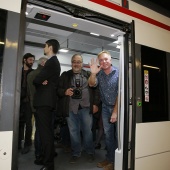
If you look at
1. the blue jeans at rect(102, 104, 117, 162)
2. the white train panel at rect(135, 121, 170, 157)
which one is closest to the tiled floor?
the blue jeans at rect(102, 104, 117, 162)

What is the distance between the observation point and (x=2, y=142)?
60.1 inches

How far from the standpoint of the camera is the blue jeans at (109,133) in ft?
9.08

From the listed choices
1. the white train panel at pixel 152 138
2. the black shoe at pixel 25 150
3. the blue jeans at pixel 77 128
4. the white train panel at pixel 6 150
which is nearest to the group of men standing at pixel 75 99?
the blue jeans at pixel 77 128

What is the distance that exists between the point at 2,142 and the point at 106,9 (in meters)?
1.84

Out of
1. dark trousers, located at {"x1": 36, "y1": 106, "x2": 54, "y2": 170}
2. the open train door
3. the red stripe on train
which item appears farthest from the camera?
dark trousers, located at {"x1": 36, "y1": 106, "x2": 54, "y2": 170}

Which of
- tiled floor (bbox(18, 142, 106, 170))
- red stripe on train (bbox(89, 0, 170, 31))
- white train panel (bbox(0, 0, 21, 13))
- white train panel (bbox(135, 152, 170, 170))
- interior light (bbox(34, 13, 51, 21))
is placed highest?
red stripe on train (bbox(89, 0, 170, 31))

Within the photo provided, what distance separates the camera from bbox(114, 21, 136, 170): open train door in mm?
2374

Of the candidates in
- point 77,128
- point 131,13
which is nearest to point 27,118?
point 77,128

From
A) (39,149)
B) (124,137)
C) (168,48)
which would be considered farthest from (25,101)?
(168,48)

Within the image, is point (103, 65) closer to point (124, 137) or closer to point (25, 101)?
point (124, 137)

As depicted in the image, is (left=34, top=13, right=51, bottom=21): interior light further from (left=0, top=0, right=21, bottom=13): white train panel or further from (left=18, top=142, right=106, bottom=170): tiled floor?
(left=18, top=142, right=106, bottom=170): tiled floor

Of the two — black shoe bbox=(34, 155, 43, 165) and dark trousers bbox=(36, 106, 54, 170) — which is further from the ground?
dark trousers bbox=(36, 106, 54, 170)

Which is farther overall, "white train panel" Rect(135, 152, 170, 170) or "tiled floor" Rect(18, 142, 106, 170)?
"tiled floor" Rect(18, 142, 106, 170)

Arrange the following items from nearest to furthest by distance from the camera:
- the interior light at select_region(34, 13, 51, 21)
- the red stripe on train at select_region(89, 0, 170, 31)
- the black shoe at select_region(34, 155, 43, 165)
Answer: the interior light at select_region(34, 13, 51, 21) < the red stripe on train at select_region(89, 0, 170, 31) < the black shoe at select_region(34, 155, 43, 165)
